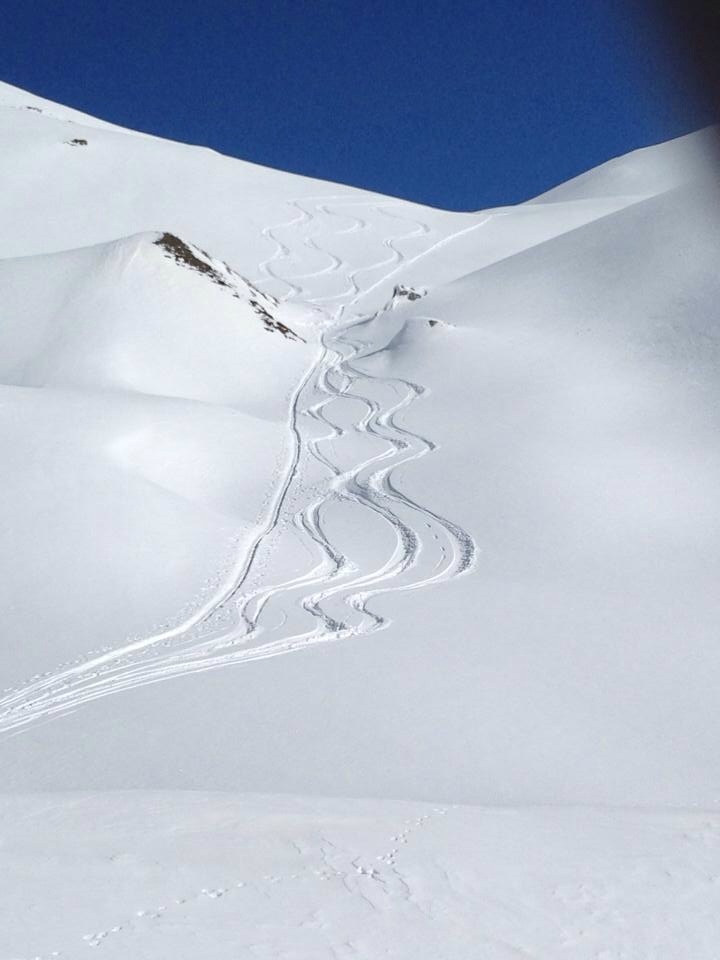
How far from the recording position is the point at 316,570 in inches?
428

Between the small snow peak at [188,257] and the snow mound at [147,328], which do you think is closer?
the snow mound at [147,328]

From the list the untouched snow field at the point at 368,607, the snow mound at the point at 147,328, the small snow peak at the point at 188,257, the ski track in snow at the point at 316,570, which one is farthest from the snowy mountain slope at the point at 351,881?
the small snow peak at the point at 188,257

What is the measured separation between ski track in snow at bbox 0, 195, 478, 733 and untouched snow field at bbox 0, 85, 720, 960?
5cm

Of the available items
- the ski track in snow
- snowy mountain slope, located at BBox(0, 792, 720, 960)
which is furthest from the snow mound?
snowy mountain slope, located at BBox(0, 792, 720, 960)

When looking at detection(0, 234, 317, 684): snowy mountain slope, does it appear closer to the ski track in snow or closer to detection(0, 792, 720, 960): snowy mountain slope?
the ski track in snow

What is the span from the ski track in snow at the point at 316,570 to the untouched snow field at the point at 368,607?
51mm

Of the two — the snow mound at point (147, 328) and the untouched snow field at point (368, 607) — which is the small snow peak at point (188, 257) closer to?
the snow mound at point (147, 328)

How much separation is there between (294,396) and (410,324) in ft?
14.2

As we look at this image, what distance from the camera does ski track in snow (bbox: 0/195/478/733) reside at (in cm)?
832

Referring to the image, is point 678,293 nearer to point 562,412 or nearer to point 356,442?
point 562,412

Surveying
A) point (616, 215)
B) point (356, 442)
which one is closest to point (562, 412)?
point (356, 442)

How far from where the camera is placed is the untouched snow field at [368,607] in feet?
12.9

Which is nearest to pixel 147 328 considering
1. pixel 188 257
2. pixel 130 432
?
pixel 188 257

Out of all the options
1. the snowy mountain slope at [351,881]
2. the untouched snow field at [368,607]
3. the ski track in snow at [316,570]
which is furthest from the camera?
the ski track in snow at [316,570]
